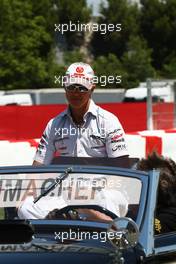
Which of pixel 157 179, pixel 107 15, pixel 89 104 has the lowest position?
pixel 157 179

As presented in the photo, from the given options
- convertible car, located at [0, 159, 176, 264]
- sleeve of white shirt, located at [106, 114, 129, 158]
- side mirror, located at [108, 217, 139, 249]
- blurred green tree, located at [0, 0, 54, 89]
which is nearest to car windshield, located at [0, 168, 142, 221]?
convertible car, located at [0, 159, 176, 264]

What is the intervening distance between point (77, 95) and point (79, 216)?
1282 mm

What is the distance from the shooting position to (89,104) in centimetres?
601

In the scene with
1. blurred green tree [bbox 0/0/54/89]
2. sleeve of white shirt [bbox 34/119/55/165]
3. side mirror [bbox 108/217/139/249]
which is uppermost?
blurred green tree [bbox 0/0/54/89]

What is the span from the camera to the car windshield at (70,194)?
15.8ft

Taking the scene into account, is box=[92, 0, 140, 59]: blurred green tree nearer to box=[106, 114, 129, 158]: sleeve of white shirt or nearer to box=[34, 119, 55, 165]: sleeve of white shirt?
box=[34, 119, 55, 165]: sleeve of white shirt

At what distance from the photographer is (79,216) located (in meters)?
4.78

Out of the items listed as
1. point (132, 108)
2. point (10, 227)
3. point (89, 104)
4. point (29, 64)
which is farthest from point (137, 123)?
point (29, 64)

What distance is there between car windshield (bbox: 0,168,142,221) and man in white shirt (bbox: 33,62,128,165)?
0.89 meters

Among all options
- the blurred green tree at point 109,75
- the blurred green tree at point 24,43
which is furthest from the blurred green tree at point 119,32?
the blurred green tree at point 109,75

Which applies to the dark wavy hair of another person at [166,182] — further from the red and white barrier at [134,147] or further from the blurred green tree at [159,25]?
the blurred green tree at [159,25]

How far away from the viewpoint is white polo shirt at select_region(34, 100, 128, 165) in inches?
232

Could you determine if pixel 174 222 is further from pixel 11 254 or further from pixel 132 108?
pixel 132 108

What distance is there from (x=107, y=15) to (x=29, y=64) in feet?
22.9
